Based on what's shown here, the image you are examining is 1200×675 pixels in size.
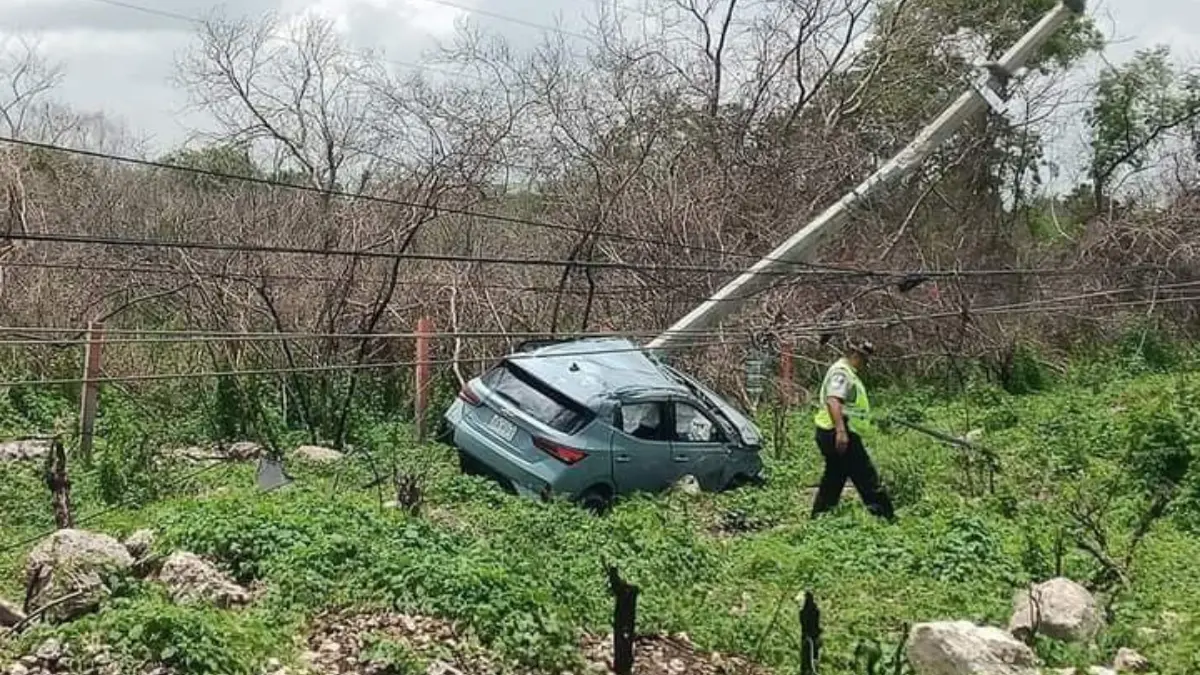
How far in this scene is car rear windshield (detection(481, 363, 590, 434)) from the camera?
1151 centimetres

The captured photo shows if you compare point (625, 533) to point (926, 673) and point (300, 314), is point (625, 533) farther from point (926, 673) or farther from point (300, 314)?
point (300, 314)

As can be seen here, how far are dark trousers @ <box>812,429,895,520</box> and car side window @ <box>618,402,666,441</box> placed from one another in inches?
65.3

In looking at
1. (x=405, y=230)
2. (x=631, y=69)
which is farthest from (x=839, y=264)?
(x=405, y=230)

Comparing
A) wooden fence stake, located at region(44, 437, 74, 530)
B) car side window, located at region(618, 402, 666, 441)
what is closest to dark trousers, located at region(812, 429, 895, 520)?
car side window, located at region(618, 402, 666, 441)

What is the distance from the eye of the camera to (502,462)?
1170 cm

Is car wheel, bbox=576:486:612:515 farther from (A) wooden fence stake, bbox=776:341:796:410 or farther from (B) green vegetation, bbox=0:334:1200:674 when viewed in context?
(A) wooden fence stake, bbox=776:341:796:410

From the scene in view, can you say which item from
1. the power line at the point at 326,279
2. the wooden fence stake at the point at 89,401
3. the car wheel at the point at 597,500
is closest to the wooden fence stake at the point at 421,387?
the power line at the point at 326,279

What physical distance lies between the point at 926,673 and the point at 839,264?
15.4 m

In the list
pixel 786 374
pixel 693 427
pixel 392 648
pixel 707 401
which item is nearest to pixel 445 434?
pixel 693 427

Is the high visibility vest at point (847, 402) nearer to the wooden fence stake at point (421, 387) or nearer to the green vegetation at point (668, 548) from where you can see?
the green vegetation at point (668, 548)

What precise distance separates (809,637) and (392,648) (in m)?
2.10

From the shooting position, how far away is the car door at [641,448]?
11.8 meters

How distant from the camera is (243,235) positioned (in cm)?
1784

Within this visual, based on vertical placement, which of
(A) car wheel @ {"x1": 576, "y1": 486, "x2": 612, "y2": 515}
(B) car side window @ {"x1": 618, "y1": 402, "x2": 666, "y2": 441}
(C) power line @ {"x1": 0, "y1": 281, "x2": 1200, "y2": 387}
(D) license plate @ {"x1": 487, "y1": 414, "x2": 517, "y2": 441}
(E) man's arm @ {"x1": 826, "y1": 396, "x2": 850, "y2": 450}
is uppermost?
(C) power line @ {"x1": 0, "y1": 281, "x2": 1200, "y2": 387}
